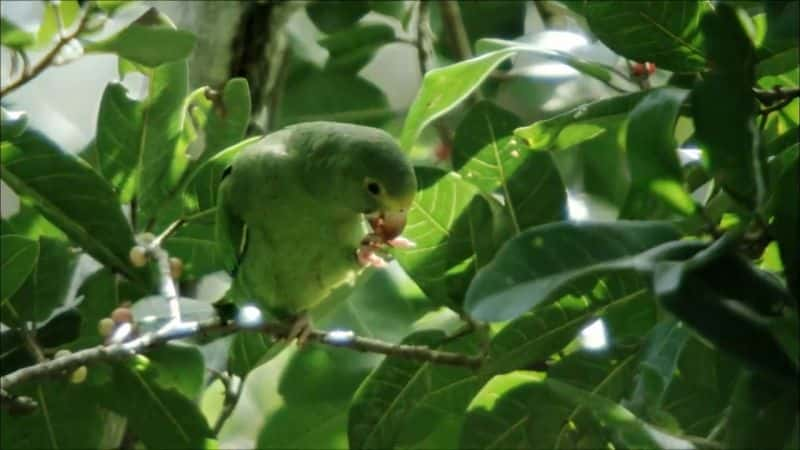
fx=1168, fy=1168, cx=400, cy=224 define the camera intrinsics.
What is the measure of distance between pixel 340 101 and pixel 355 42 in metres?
0.13

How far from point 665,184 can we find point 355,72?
127 centimetres

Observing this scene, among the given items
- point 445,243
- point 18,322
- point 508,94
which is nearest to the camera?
point 445,243

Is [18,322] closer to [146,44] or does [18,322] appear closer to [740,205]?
[146,44]

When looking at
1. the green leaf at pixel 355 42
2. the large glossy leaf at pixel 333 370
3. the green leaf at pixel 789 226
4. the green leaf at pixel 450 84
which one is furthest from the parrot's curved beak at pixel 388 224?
the green leaf at pixel 355 42

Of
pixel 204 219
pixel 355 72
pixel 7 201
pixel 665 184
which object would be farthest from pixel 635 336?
pixel 7 201

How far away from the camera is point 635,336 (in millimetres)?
1096

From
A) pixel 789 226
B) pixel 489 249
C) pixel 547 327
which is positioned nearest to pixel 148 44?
pixel 489 249

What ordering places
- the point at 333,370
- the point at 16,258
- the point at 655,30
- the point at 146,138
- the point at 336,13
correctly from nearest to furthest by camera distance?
the point at 655,30 < the point at 16,258 < the point at 146,138 < the point at 333,370 < the point at 336,13

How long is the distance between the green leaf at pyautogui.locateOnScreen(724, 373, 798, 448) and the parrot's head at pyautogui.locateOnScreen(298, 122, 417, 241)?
0.48 metres

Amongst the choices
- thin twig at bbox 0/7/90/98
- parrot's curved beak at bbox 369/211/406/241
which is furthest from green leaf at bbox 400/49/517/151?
thin twig at bbox 0/7/90/98

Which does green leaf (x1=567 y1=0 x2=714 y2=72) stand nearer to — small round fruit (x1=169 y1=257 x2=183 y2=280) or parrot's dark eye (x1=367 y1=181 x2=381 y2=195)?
parrot's dark eye (x1=367 y1=181 x2=381 y2=195)

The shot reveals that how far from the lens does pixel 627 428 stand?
798 millimetres

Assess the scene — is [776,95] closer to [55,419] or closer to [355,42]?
[55,419]

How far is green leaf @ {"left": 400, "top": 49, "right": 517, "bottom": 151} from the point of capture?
1.08m
